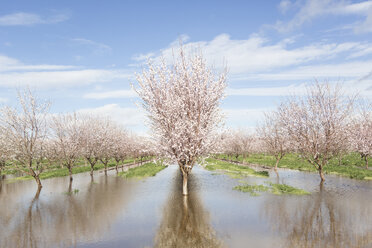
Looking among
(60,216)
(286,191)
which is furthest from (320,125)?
(60,216)

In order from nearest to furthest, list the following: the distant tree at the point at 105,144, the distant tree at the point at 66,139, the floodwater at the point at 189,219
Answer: the floodwater at the point at 189,219
the distant tree at the point at 66,139
the distant tree at the point at 105,144

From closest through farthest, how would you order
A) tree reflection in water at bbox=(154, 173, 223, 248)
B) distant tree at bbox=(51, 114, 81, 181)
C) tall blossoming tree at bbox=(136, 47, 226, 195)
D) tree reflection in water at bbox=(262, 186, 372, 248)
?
tree reflection in water at bbox=(262, 186, 372, 248) → tree reflection in water at bbox=(154, 173, 223, 248) → tall blossoming tree at bbox=(136, 47, 226, 195) → distant tree at bbox=(51, 114, 81, 181)

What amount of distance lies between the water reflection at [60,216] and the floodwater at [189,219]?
0.06m

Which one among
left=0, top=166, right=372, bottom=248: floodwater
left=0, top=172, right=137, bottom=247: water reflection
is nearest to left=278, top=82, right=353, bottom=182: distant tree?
left=0, top=166, right=372, bottom=248: floodwater

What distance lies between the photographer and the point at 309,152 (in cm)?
3409

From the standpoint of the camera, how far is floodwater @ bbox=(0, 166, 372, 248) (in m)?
14.5

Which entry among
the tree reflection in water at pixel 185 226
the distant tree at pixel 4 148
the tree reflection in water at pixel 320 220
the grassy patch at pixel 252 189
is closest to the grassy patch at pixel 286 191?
the grassy patch at pixel 252 189

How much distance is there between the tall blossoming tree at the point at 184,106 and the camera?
23625 millimetres

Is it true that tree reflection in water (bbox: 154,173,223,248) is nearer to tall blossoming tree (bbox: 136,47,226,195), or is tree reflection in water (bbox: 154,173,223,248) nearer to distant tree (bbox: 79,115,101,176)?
tall blossoming tree (bbox: 136,47,226,195)

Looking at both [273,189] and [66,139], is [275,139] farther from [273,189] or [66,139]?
[66,139]

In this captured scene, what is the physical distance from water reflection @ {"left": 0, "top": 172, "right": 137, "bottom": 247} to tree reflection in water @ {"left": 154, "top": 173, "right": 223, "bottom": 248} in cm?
406

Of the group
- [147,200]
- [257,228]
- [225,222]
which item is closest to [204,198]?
[147,200]

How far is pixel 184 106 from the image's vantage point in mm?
24312

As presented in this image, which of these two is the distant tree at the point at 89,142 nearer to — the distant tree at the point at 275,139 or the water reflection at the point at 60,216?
the water reflection at the point at 60,216
